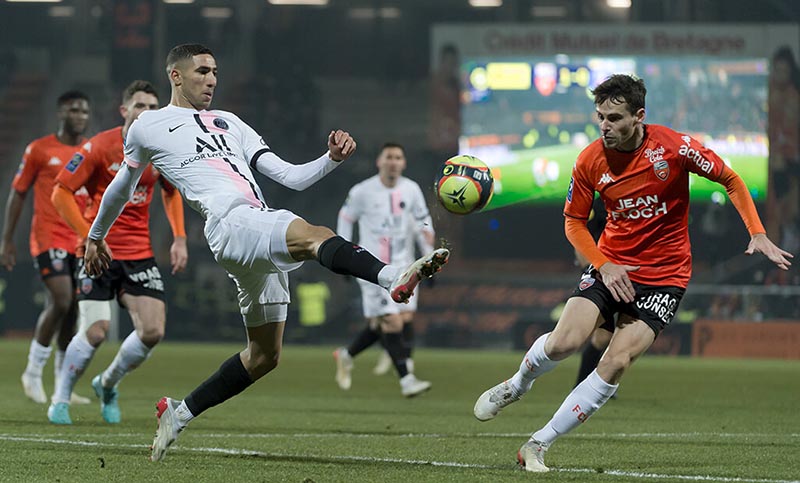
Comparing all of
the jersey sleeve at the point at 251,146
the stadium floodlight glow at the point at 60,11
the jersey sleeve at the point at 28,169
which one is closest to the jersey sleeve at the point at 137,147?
the jersey sleeve at the point at 251,146

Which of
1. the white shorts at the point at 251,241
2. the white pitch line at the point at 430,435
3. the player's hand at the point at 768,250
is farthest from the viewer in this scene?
the white pitch line at the point at 430,435

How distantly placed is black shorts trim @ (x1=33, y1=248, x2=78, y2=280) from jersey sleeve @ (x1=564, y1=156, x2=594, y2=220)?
5.17m

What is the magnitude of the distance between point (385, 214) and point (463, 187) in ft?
21.9

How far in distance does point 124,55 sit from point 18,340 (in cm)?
492

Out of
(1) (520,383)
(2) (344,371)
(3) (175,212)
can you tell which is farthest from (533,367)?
(2) (344,371)

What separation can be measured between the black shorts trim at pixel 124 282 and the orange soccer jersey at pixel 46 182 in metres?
2.16

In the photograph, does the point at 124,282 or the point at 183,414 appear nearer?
the point at 183,414

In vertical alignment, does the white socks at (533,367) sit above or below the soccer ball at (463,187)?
below

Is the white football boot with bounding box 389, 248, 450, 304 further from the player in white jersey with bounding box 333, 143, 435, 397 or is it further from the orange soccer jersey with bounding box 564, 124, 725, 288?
the player in white jersey with bounding box 333, 143, 435, 397

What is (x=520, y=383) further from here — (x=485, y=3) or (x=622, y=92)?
(x=485, y=3)

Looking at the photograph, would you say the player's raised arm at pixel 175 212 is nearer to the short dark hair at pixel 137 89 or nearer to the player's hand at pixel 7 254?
the short dark hair at pixel 137 89

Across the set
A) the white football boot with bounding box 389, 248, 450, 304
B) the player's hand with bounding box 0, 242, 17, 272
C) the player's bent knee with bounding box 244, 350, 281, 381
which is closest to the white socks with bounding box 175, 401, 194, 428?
the player's bent knee with bounding box 244, 350, 281, 381

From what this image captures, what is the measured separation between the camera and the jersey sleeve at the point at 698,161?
20.3ft

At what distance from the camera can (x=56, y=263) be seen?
10180 millimetres
